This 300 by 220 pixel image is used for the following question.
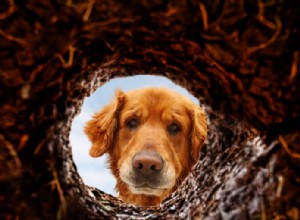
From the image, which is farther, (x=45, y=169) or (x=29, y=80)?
(x=45, y=169)

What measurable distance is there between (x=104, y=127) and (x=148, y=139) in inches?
34.5

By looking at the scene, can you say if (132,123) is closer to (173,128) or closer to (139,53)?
(173,128)

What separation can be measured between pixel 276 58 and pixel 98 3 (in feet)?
1.69

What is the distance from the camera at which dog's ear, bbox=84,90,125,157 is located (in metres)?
4.88

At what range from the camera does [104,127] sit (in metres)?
4.93

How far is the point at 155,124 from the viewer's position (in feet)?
15.0

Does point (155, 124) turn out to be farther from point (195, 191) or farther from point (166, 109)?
point (195, 191)

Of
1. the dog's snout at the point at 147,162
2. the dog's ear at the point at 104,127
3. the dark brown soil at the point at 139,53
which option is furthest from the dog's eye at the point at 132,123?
the dark brown soil at the point at 139,53

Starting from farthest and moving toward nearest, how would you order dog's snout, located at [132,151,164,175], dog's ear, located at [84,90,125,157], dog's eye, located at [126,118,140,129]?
1. dog's ear, located at [84,90,125,157]
2. dog's eye, located at [126,118,140,129]
3. dog's snout, located at [132,151,164,175]

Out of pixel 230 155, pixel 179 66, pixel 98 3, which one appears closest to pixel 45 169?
pixel 98 3

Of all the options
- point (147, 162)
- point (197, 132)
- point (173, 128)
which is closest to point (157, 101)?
point (173, 128)

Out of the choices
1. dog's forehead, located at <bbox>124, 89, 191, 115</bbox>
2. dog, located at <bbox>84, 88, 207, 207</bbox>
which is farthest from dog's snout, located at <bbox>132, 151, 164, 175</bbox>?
dog's forehead, located at <bbox>124, 89, 191, 115</bbox>

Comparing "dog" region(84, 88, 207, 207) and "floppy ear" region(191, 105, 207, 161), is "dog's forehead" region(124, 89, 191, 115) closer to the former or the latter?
"dog" region(84, 88, 207, 207)

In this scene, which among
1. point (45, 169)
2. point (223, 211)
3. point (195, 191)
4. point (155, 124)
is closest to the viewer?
point (45, 169)
